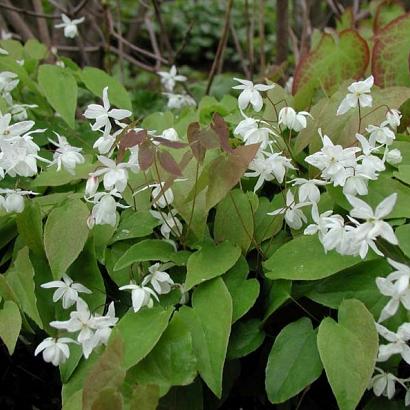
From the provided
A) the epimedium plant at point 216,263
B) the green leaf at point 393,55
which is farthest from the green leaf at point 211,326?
the green leaf at point 393,55

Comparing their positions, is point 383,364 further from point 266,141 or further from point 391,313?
point 266,141

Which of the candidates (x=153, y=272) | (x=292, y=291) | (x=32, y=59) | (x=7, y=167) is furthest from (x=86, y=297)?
(x=32, y=59)

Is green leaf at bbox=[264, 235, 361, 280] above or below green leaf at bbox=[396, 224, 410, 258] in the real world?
below

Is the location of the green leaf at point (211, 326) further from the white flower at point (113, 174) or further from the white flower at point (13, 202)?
the white flower at point (13, 202)

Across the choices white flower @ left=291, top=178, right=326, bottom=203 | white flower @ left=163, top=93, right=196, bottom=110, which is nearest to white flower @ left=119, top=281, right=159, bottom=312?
white flower @ left=291, top=178, right=326, bottom=203

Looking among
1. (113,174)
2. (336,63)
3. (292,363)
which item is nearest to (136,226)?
(113,174)

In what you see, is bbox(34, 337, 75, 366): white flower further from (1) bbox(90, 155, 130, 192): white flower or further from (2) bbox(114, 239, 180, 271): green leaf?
(1) bbox(90, 155, 130, 192): white flower

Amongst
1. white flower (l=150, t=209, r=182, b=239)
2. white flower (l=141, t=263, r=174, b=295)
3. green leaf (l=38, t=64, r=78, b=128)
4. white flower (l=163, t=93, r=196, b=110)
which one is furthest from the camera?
white flower (l=163, t=93, r=196, b=110)

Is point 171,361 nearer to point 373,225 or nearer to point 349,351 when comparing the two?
point 349,351
